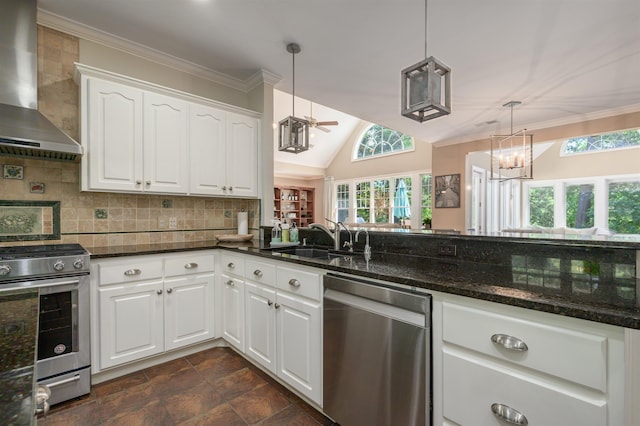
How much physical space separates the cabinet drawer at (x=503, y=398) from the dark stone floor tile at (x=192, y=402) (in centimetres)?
141

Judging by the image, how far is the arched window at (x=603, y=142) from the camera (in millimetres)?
6410

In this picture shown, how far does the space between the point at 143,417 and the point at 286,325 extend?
96 centimetres

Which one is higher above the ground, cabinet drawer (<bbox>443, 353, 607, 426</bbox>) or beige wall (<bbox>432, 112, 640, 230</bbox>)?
beige wall (<bbox>432, 112, 640, 230</bbox>)

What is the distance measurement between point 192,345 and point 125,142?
67.4 inches

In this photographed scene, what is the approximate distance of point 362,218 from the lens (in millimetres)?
9039

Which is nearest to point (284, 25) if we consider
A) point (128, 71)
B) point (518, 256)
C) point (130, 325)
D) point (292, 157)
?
point (128, 71)

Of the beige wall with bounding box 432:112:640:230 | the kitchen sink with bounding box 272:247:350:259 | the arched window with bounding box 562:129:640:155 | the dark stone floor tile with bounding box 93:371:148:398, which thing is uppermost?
the arched window with bounding box 562:129:640:155

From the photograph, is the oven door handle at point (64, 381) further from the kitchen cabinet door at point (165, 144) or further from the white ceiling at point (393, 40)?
the white ceiling at point (393, 40)

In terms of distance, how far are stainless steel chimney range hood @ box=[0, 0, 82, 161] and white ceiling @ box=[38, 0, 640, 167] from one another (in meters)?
0.21

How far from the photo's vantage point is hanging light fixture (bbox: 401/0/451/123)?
126cm

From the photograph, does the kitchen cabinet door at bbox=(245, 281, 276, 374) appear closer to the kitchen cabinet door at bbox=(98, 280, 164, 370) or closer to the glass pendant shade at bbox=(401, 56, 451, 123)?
the kitchen cabinet door at bbox=(98, 280, 164, 370)

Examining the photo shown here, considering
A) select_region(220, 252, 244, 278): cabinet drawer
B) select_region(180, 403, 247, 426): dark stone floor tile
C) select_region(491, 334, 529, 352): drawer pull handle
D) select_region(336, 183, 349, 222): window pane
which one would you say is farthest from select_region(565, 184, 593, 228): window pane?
select_region(180, 403, 247, 426): dark stone floor tile

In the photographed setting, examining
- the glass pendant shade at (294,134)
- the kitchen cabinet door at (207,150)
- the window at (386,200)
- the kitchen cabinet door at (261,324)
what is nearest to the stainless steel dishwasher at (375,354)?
the kitchen cabinet door at (261,324)

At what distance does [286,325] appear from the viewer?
6.23 ft
